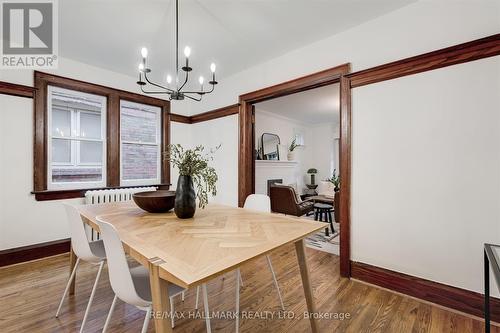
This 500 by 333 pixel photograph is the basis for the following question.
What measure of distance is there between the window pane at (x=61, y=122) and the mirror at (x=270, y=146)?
364 centimetres

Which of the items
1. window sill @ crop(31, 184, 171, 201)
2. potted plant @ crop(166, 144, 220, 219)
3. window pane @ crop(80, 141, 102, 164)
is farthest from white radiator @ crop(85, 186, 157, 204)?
potted plant @ crop(166, 144, 220, 219)

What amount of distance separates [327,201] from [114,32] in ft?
12.6

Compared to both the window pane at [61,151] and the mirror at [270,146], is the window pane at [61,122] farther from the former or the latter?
the mirror at [270,146]

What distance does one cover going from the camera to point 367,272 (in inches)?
85.9

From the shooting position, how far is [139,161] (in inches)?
146

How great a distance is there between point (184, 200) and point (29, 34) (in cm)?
251

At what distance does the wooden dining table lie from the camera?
0.86 meters

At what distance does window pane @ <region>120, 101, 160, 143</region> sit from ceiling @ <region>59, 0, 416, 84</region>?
0.80 meters

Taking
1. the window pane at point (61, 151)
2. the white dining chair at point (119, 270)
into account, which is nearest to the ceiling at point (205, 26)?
the window pane at point (61, 151)

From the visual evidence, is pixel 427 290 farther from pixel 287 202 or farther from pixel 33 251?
pixel 33 251

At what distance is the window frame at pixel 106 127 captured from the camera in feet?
8.93

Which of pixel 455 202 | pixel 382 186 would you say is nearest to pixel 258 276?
pixel 382 186

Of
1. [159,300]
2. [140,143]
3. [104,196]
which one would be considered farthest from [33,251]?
[159,300]

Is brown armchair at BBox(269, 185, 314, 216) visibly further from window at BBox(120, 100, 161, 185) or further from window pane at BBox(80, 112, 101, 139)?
window pane at BBox(80, 112, 101, 139)
